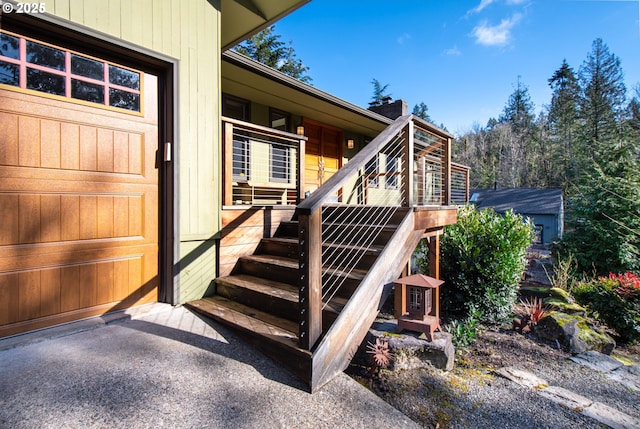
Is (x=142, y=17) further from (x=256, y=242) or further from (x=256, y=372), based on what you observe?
(x=256, y=372)

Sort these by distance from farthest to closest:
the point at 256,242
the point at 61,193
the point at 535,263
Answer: the point at 535,263, the point at 256,242, the point at 61,193

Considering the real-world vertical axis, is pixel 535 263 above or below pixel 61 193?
below

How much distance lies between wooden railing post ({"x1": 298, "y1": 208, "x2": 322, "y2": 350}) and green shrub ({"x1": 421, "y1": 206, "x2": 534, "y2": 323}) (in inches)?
129

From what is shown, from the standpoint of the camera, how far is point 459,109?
34656mm

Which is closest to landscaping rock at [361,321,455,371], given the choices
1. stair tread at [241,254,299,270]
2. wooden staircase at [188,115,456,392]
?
wooden staircase at [188,115,456,392]

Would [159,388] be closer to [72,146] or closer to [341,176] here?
[341,176]

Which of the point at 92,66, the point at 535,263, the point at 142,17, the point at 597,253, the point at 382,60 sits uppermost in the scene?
the point at 382,60

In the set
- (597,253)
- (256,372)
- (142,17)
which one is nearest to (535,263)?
(597,253)

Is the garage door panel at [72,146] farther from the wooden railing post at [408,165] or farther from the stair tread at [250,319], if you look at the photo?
the wooden railing post at [408,165]

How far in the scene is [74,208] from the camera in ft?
8.46

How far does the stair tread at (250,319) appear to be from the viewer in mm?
2232

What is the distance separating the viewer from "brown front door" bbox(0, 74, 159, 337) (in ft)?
7.61

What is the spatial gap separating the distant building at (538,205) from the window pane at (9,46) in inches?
739

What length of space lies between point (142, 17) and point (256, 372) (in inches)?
122
